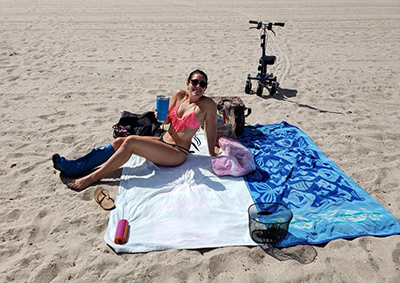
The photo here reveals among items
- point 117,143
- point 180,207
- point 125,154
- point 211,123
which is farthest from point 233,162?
point 117,143

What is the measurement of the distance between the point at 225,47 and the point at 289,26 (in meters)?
3.83

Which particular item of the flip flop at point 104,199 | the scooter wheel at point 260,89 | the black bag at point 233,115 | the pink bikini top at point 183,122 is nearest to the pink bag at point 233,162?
the pink bikini top at point 183,122

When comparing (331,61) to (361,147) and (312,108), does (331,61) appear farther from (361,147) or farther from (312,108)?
(361,147)

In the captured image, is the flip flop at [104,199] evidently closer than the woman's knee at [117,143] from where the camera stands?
Yes

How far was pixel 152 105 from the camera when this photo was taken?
6.22 metres

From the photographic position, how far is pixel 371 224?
3.45 m

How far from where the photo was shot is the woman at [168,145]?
156 inches

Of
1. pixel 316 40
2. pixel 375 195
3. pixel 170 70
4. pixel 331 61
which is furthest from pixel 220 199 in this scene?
pixel 316 40

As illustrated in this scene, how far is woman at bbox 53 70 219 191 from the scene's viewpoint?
13.0 ft

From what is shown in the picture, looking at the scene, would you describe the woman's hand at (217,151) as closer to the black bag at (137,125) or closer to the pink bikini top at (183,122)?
the pink bikini top at (183,122)

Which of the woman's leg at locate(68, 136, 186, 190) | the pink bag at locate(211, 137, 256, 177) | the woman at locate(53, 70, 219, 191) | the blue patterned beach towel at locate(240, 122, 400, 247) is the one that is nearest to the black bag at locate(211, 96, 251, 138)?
the blue patterned beach towel at locate(240, 122, 400, 247)

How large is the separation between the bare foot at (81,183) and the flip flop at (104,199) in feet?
0.59

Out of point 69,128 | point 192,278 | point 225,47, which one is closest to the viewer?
point 192,278

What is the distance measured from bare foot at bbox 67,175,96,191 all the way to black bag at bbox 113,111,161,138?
1.01 meters
